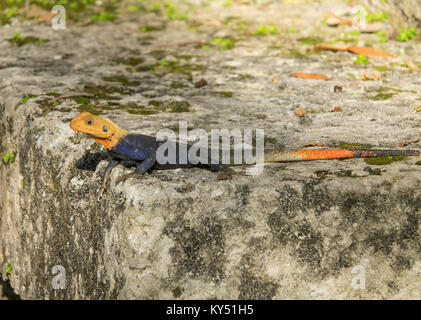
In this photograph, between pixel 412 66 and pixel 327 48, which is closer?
pixel 412 66

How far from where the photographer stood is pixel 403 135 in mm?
3986

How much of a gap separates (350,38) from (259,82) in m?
1.99

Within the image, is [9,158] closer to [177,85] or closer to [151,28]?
[177,85]

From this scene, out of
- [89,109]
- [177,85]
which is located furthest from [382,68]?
[89,109]

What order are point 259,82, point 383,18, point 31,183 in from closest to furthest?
1. point 31,183
2. point 259,82
3. point 383,18

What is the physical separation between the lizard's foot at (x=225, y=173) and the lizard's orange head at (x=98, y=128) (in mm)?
760

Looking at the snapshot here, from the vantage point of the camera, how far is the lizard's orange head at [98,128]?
351cm

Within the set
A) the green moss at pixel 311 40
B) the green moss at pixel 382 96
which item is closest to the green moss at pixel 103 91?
the green moss at pixel 382 96

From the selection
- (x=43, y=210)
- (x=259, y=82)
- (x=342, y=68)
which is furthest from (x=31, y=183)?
(x=342, y=68)

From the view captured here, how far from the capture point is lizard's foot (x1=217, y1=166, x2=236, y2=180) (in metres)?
3.30

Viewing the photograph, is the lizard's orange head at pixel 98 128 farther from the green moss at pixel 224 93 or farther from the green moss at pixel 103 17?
the green moss at pixel 103 17

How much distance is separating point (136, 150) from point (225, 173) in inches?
25.4

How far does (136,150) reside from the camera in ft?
11.7
